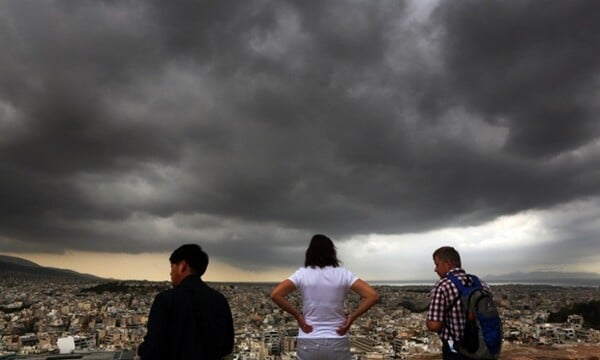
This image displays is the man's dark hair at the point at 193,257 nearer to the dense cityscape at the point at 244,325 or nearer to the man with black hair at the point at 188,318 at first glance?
the man with black hair at the point at 188,318

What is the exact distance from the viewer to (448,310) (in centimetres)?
345

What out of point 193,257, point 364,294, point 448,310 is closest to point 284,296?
point 364,294

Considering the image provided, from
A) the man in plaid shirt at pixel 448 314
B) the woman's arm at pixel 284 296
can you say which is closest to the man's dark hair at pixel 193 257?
the woman's arm at pixel 284 296

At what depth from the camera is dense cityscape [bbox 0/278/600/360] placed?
20.7 meters

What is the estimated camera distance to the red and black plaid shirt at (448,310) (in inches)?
135

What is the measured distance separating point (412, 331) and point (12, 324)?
4199 cm

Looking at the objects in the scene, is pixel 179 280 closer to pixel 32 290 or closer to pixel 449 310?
pixel 449 310

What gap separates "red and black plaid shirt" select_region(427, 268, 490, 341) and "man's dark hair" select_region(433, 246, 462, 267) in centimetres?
15

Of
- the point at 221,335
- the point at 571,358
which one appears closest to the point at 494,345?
the point at 221,335

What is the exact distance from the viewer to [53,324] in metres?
51.5

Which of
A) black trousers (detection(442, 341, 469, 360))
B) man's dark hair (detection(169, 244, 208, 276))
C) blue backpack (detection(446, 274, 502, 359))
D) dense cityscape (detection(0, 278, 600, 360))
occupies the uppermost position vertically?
man's dark hair (detection(169, 244, 208, 276))

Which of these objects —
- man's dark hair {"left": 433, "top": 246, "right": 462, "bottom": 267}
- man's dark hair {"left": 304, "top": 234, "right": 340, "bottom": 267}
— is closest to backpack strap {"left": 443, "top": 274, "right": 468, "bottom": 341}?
man's dark hair {"left": 433, "top": 246, "right": 462, "bottom": 267}

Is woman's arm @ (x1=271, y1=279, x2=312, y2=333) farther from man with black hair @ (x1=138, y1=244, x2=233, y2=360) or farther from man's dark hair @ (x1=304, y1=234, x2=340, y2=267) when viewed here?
man with black hair @ (x1=138, y1=244, x2=233, y2=360)

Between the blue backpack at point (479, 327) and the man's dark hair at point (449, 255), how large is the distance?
9.0 inches
